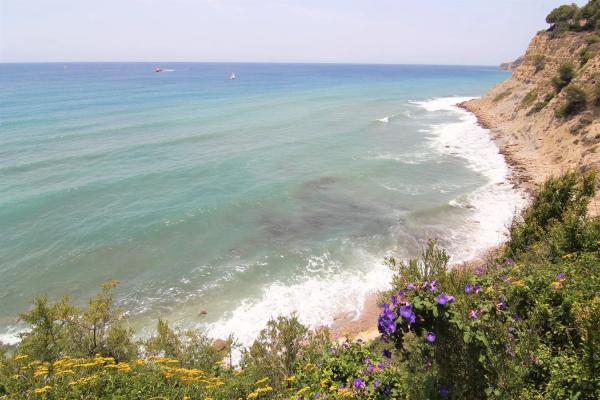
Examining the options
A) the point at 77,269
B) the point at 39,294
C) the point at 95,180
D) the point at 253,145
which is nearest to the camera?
the point at 39,294

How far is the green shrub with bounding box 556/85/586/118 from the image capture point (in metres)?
35.0

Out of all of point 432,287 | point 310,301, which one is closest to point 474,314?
point 432,287

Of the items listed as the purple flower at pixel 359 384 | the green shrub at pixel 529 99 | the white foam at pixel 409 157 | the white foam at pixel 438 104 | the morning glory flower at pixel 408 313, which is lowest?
the white foam at pixel 409 157

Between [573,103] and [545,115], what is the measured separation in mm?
3858

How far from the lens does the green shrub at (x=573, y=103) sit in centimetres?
3500

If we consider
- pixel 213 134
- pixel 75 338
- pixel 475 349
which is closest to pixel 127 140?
pixel 213 134

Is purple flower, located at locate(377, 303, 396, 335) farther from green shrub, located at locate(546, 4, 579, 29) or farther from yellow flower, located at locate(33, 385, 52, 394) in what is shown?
green shrub, located at locate(546, 4, 579, 29)

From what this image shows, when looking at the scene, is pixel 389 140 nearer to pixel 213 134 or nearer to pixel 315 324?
pixel 213 134

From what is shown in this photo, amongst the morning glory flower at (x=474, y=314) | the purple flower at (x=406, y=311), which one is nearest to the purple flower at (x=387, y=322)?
the purple flower at (x=406, y=311)

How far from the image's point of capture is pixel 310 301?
1777 centimetres

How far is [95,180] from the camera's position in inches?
1244

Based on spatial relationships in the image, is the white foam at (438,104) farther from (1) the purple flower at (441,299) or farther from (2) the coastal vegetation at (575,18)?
(1) the purple flower at (441,299)

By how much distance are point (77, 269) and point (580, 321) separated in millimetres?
22351

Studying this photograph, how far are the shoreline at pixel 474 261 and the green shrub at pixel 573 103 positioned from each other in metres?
5.93
